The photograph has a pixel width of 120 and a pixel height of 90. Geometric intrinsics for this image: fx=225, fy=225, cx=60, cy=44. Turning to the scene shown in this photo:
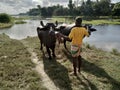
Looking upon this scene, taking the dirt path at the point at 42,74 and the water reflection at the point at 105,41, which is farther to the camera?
the water reflection at the point at 105,41

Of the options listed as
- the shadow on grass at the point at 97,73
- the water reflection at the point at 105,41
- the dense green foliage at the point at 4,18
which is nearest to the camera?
the shadow on grass at the point at 97,73

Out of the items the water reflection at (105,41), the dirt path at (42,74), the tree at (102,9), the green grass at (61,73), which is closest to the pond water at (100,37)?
the water reflection at (105,41)

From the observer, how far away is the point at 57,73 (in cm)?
839

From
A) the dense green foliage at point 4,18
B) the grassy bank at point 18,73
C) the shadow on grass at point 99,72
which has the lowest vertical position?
the dense green foliage at point 4,18

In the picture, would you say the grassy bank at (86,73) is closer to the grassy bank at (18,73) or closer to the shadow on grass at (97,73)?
the shadow on grass at (97,73)

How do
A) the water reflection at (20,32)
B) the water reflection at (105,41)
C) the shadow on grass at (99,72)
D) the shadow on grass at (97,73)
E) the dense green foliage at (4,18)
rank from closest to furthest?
the shadow on grass at (97,73) → the shadow on grass at (99,72) → the water reflection at (105,41) → the water reflection at (20,32) → the dense green foliage at (4,18)

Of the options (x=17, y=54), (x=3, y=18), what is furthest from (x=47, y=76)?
(x=3, y=18)

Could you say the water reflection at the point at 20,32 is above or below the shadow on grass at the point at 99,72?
below

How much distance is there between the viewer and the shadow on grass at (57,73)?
7.22 m

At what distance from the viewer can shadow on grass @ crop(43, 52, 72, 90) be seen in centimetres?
722

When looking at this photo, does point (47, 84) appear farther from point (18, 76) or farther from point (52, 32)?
point (52, 32)

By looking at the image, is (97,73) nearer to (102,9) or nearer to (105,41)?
(105,41)

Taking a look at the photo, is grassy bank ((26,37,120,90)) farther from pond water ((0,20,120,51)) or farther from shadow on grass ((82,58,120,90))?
pond water ((0,20,120,51))

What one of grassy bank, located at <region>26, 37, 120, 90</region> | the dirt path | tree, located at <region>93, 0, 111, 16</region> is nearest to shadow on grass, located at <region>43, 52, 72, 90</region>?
grassy bank, located at <region>26, 37, 120, 90</region>
